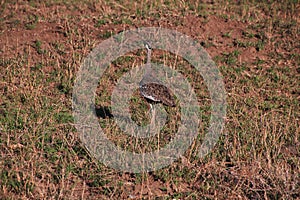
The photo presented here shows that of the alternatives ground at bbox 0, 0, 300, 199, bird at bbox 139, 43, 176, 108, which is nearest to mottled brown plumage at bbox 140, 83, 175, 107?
bird at bbox 139, 43, 176, 108

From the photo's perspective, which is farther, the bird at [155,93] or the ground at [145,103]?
the bird at [155,93]

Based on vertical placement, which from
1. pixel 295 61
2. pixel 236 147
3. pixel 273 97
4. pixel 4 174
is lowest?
pixel 4 174

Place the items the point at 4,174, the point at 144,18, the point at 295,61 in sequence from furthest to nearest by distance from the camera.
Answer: the point at 144,18
the point at 295,61
the point at 4,174

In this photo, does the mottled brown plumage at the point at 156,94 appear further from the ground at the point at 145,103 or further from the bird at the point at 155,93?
the ground at the point at 145,103

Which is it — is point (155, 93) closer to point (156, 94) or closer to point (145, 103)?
point (156, 94)

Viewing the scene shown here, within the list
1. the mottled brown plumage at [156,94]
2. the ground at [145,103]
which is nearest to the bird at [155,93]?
the mottled brown plumage at [156,94]

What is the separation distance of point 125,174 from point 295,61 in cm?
562

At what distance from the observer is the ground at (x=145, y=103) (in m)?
6.64

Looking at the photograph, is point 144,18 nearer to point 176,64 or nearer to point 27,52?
point 176,64

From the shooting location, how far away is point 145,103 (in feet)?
30.0

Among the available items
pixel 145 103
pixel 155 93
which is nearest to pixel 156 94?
pixel 155 93

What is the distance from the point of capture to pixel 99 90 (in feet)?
31.2

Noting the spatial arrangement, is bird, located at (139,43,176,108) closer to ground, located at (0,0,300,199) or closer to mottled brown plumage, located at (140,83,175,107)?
mottled brown plumage, located at (140,83,175,107)

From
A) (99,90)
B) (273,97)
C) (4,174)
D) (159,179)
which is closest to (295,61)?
(273,97)
